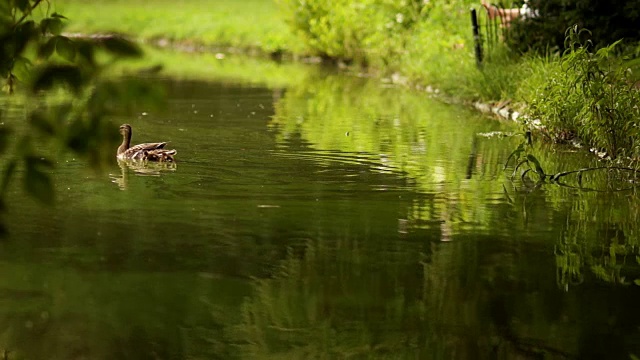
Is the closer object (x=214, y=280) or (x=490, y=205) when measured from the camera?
(x=214, y=280)

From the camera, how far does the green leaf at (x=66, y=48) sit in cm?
374

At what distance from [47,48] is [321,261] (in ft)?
14.0

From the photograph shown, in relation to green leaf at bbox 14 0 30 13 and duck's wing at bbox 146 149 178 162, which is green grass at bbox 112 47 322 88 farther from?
green leaf at bbox 14 0 30 13

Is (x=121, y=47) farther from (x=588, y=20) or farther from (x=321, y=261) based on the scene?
(x=588, y=20)

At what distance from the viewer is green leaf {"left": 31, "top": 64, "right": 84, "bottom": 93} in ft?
11.8

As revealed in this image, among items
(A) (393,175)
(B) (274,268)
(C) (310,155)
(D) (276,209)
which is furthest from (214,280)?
(C) (310,155)

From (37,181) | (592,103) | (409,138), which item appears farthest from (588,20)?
(37,181)

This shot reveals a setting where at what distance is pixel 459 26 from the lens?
25.0 m

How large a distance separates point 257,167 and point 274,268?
4685 millimetres

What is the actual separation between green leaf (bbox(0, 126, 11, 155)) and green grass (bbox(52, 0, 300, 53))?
3352 cm

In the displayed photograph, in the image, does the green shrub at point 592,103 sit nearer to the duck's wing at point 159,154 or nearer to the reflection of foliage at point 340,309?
the duck's wing at point 159,154

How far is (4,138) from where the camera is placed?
372 centimetres

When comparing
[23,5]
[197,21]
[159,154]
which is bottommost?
[159,154]

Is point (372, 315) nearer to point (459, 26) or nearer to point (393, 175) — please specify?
point (393, 175)
